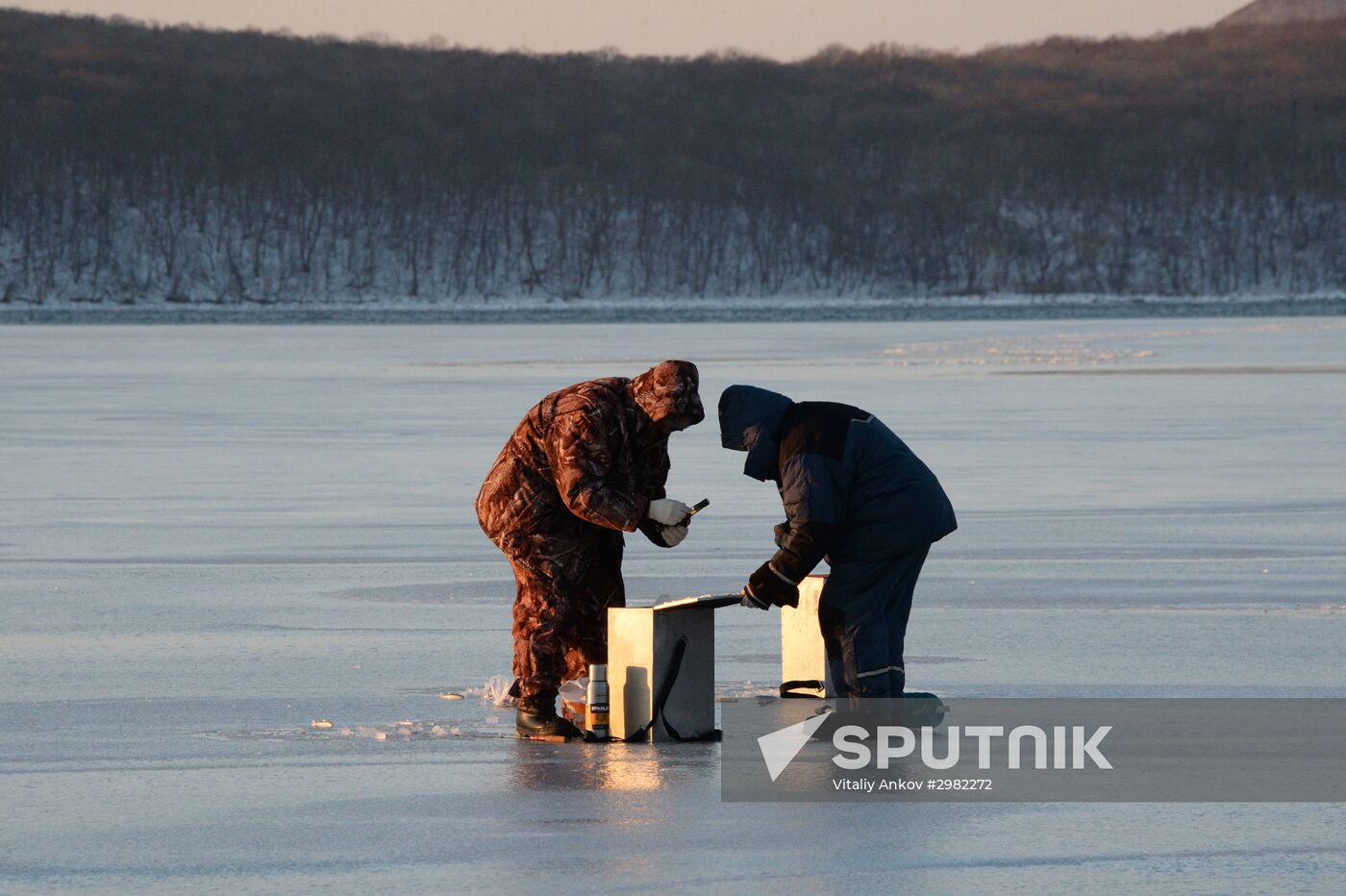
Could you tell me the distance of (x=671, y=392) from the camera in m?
6.78

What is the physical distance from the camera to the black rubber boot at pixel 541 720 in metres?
6.95

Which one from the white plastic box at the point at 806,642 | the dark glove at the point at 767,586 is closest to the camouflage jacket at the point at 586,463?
the dark glove at the point at 767,586

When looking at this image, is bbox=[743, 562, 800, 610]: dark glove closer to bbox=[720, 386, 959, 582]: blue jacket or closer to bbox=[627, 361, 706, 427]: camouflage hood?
bbox=[720, 386, 959, 582]: blue jacket

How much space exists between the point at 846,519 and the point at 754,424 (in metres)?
0.44

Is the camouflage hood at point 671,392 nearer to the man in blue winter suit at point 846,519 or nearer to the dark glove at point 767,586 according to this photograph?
the man in blue winter suit at point 846,519

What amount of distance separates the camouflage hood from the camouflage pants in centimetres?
65

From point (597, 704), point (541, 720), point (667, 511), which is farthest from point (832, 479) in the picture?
point (541, 720)

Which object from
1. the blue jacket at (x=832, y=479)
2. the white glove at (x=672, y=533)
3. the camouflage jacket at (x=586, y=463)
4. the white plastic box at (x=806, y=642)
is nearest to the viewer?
the blue jacket at (x=832, y=479)

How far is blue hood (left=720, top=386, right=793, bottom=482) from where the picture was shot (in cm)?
674

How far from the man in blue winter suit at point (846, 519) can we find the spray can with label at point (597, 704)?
0.51 m

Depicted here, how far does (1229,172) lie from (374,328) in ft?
439

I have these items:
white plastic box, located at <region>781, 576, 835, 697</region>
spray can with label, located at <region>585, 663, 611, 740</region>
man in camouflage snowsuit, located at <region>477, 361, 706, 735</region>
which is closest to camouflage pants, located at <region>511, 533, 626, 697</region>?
man in camouflage snowsuit, located at <region>477, 361, 706, 735</region>

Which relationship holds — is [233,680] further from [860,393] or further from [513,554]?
[860,393]

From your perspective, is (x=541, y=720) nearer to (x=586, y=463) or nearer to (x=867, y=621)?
(x=586, y=463)
